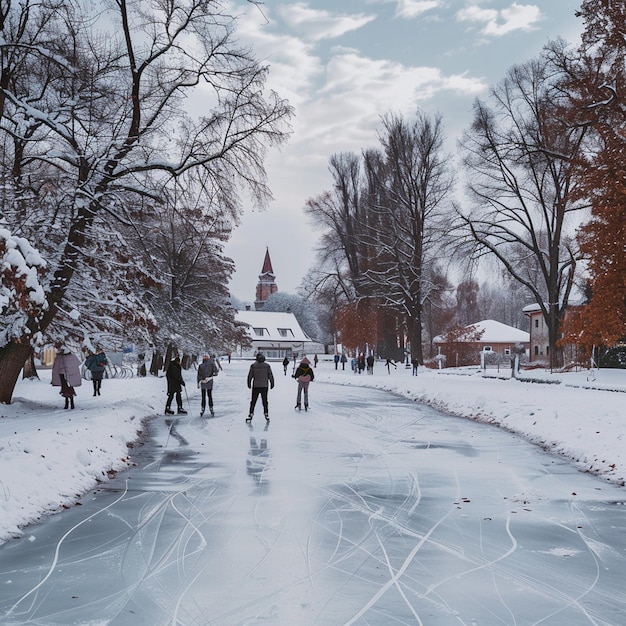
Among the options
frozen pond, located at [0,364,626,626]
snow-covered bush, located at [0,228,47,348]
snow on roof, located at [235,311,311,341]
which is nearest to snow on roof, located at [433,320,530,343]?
snow on roof, located at [235,311,311,341]

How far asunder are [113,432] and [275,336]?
110m

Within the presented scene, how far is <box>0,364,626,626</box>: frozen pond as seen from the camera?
16.8 ft

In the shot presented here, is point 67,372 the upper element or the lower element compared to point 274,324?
lower

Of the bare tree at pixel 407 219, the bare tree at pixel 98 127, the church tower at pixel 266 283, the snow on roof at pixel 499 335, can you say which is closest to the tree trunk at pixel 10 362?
the bare tree at pixel 98 127

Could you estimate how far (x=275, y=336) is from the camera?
12419cm

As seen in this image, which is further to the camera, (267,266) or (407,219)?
(267,266)

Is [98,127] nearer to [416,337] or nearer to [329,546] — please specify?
[329,546]

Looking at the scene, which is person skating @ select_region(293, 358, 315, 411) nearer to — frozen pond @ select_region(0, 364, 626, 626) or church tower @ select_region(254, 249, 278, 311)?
frozen pond @ select_region(0, 364, 626, 626)

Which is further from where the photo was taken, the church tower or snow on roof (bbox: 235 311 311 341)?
the church tower

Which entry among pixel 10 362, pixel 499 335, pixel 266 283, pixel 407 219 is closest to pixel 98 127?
pixel 10 362

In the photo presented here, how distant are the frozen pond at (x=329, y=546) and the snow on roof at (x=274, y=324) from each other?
364ft

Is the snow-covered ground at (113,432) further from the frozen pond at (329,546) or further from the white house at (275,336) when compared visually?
the white house at (275,336)

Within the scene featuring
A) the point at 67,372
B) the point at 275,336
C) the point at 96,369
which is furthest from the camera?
the point at 275,336

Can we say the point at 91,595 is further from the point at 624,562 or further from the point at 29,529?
the point at 624,562
